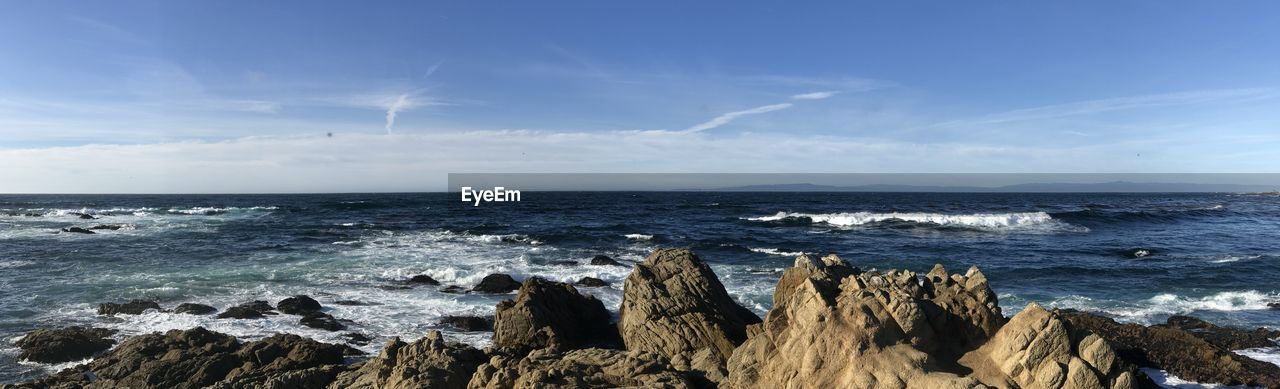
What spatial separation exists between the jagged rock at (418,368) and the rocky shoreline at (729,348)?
0.03 m

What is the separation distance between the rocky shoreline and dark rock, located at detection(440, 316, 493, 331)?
0.30 ft

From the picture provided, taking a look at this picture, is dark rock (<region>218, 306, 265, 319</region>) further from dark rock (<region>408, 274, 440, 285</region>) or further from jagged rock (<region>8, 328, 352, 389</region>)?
dark rock (<region>408, 274, 440, 285</region>)

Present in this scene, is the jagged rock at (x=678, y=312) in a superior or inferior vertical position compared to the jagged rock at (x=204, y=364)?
superior

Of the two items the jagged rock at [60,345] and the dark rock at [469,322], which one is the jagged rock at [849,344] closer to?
the dark rock at [469,322]

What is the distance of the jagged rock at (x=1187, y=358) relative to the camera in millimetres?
9633

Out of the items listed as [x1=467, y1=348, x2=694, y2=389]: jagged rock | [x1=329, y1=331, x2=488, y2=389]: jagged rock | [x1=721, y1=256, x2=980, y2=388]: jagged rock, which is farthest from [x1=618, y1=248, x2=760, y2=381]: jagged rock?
[x1=329, y1=331, x2=488, y2=389]: jagged rock

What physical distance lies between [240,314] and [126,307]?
314cm

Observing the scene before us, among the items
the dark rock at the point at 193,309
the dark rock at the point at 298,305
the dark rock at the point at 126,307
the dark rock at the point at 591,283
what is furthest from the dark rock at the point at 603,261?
the dark rock at the point at 126,307

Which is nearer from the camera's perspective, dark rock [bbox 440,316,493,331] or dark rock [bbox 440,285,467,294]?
dark rock [bbox 440,316,493,331]

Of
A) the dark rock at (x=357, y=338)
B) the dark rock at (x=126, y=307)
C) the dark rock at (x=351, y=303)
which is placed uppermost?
the dark rock at (x=126, y=307)

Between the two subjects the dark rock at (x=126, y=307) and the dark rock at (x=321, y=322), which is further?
the dark rock at (x=126, y=307)

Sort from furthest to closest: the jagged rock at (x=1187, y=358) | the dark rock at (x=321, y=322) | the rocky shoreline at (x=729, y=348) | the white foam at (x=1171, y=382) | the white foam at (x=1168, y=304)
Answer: the white foam at (x=1168, y=304), the dark rock at (x=321, y=322), the jagged rock at (x=1187, y=358), the white foam at (x=1171, y=382), the rocky shoreline at (x=729, y=348)

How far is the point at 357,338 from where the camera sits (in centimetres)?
1348

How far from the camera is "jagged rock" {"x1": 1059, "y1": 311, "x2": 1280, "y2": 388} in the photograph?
9633 mm
